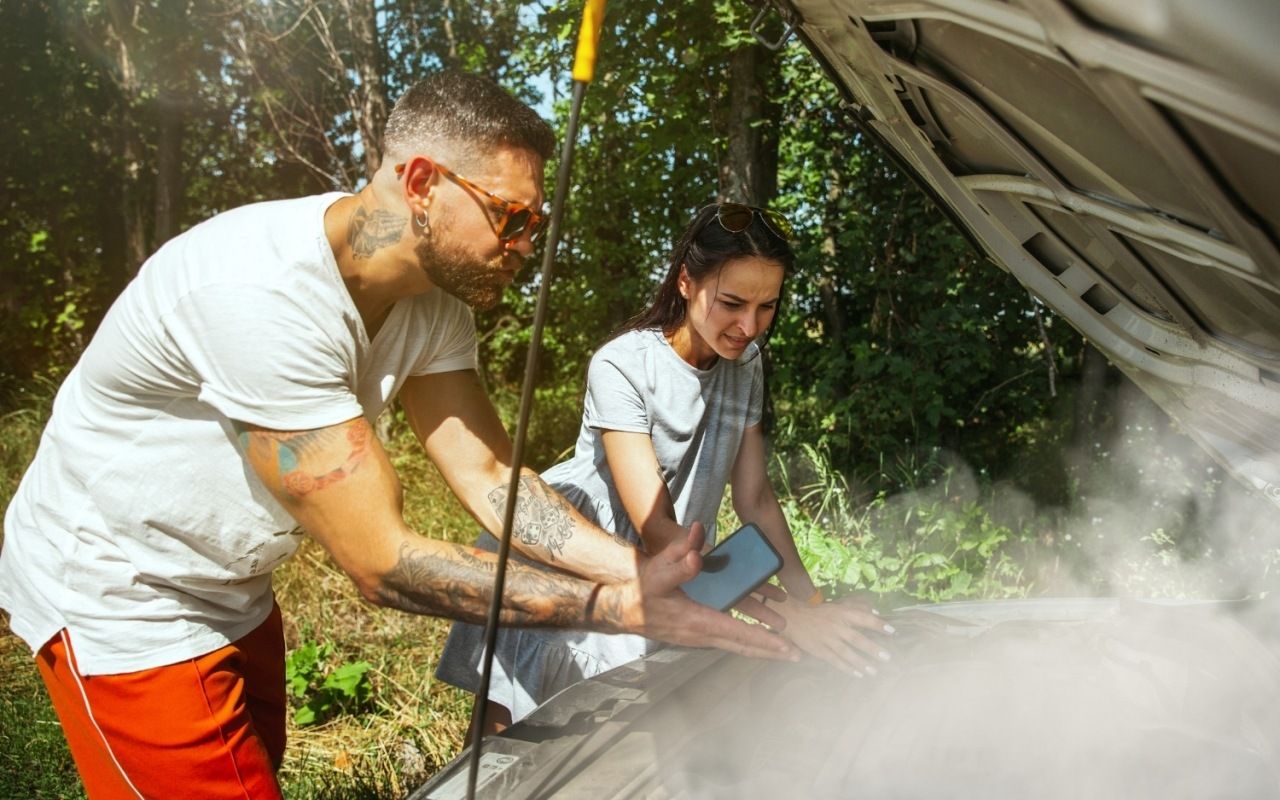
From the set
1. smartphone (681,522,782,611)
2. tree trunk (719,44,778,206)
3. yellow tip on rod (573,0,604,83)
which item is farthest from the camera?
tree trunk (719,44,778,206)

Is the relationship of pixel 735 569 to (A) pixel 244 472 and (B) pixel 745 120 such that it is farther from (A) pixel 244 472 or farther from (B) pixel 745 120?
(B) pixel 745 120

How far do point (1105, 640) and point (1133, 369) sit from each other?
54 cm

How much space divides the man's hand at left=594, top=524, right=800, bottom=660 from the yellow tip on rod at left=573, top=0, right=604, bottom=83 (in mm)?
843

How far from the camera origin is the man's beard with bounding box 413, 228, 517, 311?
172 centimetres

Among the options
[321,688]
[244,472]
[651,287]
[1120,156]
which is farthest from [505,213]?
[651,287]

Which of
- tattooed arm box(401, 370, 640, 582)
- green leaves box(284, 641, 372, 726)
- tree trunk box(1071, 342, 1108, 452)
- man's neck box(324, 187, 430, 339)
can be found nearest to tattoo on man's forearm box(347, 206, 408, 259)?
man's neck box(324, 187, 430, 339)

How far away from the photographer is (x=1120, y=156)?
1278mm

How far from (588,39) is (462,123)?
2.13ft

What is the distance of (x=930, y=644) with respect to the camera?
6.29 feet

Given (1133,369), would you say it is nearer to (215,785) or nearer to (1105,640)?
(1105,640)

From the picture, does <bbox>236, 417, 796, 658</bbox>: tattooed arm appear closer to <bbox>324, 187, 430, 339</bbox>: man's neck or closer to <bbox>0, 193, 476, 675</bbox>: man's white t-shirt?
<bbox>0, 193, 476, 675</bbox>: man's white t-shirt

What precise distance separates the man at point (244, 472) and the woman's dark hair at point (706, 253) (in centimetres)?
64

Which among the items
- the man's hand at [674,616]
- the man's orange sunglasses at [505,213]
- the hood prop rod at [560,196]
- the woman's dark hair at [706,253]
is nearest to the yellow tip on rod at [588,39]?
the hood prop rod at [560,196]

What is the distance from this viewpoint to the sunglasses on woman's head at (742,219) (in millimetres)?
2355
